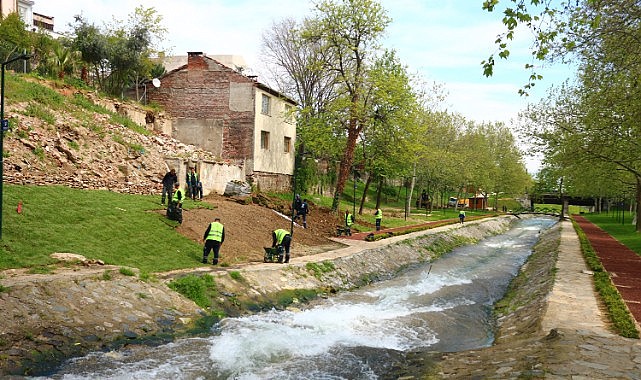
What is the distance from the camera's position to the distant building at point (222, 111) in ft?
115

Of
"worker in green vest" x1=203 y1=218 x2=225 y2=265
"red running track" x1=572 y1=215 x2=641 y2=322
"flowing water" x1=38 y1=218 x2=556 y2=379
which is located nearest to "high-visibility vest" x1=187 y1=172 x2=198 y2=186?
"worker in green vest" x1=203 y1=218 x2=225 y2=265

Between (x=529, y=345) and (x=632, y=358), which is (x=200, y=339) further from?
(x=632, y=358)

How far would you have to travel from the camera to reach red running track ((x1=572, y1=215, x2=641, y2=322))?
571 inches

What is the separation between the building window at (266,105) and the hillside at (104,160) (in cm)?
666

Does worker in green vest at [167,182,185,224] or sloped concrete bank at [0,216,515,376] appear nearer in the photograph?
sloped concrete bank at [0,216,515,376]

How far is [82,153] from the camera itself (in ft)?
79.2

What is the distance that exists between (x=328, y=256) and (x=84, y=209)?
9749 mm

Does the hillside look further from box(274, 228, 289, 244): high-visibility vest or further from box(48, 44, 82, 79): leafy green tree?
box(48, 44, 82, 79): leafy green tree

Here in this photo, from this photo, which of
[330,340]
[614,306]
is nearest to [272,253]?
[330,340]

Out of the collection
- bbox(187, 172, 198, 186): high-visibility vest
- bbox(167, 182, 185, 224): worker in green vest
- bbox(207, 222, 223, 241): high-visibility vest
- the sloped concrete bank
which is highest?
bbox(187, 172, 198, 186): high-visibility vest

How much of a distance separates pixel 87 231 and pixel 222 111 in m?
20.5

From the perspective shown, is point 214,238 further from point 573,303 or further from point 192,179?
point 573,303

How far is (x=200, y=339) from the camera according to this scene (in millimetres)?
11391

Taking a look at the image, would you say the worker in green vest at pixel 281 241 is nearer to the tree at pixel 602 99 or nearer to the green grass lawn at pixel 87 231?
the green grass lawn at pixel 87 231
